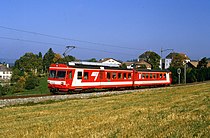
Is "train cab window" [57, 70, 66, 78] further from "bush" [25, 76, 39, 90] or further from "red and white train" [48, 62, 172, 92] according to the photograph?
"bush" [25, 76, 39, 90]

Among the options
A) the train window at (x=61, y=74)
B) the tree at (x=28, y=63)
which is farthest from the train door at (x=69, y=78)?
the tree at (x=28, y=63)

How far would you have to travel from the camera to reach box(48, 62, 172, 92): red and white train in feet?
90.1

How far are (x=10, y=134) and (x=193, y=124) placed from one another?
186 inches

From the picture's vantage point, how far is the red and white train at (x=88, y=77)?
27.5m

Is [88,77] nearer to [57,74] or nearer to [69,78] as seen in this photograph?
[69,78]

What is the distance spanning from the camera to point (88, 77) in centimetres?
2909

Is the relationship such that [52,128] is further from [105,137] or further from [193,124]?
[193,124]

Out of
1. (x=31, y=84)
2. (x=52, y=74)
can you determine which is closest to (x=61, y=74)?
(x=52, y=74)

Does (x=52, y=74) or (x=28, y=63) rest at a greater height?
(x=28, y=63)

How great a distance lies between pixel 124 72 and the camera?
35.2 meters

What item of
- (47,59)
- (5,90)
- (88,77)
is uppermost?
(47,59)

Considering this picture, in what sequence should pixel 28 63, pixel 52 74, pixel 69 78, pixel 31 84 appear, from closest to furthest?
pixel 69 78 → pixel 52 74 → pixel 31 84 → pixel 28 63

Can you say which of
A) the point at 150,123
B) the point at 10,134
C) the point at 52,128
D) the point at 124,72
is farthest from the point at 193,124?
the point at 124,72

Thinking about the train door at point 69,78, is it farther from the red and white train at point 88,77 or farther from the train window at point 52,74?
the train window at point 52,74
